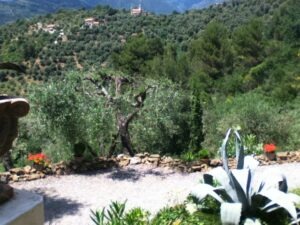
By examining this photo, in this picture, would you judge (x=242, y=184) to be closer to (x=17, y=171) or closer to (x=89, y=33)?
(x=17, y=171)

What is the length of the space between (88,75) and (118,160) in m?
2.28

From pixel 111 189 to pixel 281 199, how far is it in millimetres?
4373

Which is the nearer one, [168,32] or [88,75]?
[88,75]

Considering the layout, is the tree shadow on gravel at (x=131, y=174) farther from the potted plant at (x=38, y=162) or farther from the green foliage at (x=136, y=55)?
the green foliage at (x=136, y=55)

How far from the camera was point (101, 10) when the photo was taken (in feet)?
179

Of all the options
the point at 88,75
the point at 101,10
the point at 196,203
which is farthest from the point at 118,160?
the point at 101,10

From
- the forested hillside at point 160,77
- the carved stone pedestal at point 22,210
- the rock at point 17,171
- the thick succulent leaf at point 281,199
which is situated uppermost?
the forested hillside at point 160,77

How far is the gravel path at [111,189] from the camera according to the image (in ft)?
29.6

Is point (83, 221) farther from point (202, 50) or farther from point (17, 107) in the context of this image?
point (202, 50)

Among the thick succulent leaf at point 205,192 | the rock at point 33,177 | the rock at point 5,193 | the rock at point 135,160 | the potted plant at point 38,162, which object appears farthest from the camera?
the rock at point 135,160

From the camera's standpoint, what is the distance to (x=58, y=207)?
926 centimetres

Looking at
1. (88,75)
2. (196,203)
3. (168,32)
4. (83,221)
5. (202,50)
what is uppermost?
(168,32)

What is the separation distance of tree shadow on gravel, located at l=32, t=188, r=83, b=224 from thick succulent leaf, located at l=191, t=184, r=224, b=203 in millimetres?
3015

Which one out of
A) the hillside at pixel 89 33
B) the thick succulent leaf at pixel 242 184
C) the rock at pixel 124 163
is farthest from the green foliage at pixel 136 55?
the thick succulent leaf at pixel 242 184
